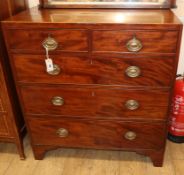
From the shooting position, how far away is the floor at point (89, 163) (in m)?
1.56

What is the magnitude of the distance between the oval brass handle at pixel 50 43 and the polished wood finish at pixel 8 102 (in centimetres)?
29

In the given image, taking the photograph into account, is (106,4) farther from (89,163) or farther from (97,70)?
(89,163)

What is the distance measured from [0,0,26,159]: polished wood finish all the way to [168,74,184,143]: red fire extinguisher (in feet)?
3.33

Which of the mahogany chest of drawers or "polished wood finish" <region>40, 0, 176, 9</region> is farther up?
"polished wood finish" <region>40, 0, 176, 9</region>

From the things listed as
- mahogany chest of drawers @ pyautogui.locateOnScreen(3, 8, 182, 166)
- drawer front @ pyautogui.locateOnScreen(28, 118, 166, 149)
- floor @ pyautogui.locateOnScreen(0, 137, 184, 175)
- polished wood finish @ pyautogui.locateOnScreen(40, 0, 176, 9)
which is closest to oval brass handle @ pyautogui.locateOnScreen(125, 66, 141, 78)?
mahogany chest of drawers @ pyautogui.locateOnScreen(3, 8, 182, 166)

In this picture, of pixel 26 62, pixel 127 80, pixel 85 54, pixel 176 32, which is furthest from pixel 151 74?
pixel 26 62

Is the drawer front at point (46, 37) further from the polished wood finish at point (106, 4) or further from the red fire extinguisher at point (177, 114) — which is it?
the red fire extinguisher at point (177, 114)

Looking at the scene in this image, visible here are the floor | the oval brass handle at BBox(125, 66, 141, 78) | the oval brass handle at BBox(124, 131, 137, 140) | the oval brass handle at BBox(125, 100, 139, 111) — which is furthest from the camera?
the floor

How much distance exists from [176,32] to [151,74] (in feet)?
0.78

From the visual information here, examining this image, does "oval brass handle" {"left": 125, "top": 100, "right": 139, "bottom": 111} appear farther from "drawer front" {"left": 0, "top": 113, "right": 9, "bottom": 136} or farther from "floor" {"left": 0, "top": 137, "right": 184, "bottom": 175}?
"drawer front" {"left": 0, "top": 113, "right": 9, "bottom": 136}

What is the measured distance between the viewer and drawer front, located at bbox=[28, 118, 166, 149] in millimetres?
1433

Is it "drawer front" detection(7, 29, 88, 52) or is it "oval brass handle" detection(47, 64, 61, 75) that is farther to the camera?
"oval brass handle" detection(47, 64, 61, 75)

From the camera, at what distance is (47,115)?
146 centimetres

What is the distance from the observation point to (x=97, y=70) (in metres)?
1.26
